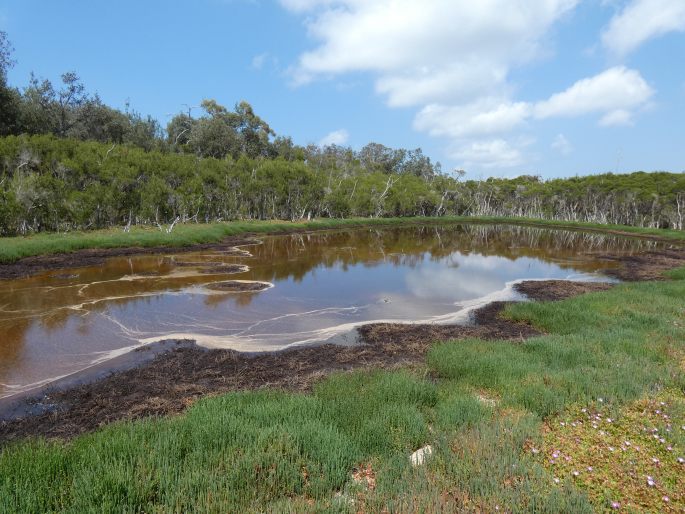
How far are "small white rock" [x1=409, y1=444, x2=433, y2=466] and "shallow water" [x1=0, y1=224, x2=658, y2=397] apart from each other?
7146 millimetres

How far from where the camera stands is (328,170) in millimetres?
88375

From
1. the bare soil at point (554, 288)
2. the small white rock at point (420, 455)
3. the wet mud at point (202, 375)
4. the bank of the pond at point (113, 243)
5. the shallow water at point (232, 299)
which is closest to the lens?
the small white rock at point (420, 455)

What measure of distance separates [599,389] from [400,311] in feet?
32.3

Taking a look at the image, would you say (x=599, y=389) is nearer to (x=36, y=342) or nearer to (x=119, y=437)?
(x=119, y=437)

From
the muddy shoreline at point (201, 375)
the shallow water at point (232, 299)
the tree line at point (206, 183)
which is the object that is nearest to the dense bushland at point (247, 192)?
the tree line at point (206, 183)

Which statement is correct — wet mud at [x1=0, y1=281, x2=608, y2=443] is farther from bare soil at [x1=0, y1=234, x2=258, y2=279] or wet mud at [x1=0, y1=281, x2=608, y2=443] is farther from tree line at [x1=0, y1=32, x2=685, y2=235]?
tree line at [x1=0, y1=32, x2=685, y2=235]

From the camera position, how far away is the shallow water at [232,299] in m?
12.1

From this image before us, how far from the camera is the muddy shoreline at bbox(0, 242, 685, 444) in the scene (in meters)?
7.66

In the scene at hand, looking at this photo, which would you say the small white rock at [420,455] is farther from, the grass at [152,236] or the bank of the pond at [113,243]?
the grass at [152,236]

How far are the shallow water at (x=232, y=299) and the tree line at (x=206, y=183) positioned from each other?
14.0 metres

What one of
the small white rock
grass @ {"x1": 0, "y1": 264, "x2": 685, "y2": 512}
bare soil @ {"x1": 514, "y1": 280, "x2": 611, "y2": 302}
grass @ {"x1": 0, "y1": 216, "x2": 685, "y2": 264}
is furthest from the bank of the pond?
bare soil @ {"x1": 514, "y1": 280, "x2": 611, "y2": 302}

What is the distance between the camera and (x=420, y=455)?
5.34 meters

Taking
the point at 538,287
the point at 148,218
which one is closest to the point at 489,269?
the point at 538,287

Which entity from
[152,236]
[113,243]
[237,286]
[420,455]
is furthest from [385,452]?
[152,236]
